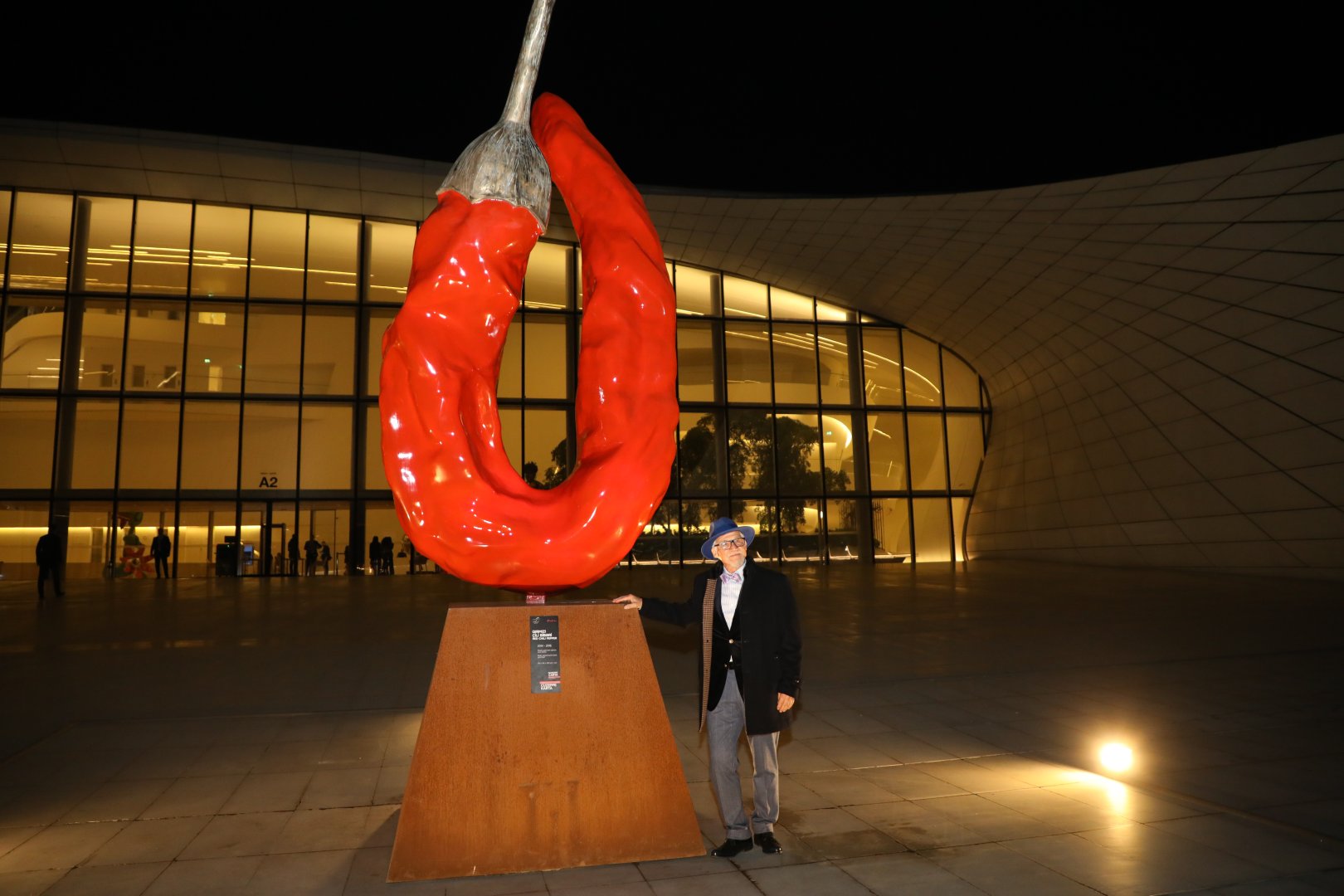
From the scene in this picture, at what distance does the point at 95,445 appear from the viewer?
20000 millimetres

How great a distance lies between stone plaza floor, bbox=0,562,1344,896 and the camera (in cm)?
355

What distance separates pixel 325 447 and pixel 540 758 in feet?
62.3

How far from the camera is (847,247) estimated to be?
64.6ft

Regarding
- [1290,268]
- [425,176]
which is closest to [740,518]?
[425,176]

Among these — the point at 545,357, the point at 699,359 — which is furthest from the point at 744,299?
the point at 545,357

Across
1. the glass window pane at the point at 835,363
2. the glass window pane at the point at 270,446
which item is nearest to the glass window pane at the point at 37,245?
the glass window pane at the point at 270,446

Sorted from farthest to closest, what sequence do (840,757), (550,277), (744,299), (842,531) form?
(744,299) < (842,531) < (550,277) < (840,757)

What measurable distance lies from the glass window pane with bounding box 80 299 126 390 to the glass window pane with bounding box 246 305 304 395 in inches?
114

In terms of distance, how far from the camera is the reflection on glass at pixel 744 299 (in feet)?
78.3

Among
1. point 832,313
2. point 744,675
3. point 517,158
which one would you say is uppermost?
point 832,313

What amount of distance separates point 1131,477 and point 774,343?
9.67 metres

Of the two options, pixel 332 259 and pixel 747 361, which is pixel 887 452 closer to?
pixel 747 361

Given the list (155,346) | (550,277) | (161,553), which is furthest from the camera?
(550,277)

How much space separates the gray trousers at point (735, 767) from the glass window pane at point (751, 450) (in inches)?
760
